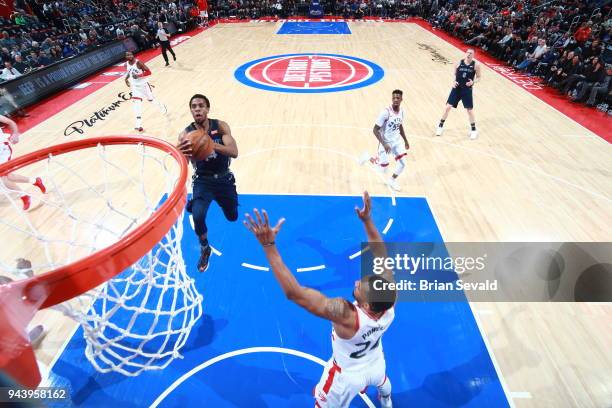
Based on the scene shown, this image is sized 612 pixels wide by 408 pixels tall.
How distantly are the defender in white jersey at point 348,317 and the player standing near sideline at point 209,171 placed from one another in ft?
6.23

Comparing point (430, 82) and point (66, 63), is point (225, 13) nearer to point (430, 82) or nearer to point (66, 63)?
point (66, 63)

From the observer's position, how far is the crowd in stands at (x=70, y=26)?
12.9 m

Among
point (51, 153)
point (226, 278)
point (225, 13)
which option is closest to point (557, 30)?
point (226, 278)

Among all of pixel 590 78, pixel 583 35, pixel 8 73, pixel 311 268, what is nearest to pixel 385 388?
pixel 311 268

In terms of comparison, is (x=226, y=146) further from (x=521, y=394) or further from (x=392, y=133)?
(x=521, y=394)

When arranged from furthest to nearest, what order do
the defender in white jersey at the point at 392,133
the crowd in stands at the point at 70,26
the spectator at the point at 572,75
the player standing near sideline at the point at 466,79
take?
the crowd in stands at the point at 70,26, the spectator at the point at 572,75, the player standing near sideline at the point at 466,79, the defender in white jersey at the point at 392,133

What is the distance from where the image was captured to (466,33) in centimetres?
1848

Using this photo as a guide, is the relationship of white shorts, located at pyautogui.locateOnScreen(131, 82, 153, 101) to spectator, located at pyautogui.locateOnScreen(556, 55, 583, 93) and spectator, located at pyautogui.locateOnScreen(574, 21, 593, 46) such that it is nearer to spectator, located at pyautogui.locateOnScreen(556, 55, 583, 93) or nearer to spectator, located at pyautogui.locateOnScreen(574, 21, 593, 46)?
spectator, located at pyautogui.locateOnScreen(556, 55, 583, 93)

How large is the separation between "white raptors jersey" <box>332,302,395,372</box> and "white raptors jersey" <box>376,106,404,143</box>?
157 inches

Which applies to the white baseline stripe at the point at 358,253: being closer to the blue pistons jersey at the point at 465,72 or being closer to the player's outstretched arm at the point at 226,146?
the player's outstretched arm at the point at 226,146

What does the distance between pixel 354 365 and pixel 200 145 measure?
2624 millimetres

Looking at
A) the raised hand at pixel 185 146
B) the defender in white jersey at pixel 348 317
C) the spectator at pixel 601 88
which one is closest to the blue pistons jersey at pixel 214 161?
the raised hand at pixel 185 146

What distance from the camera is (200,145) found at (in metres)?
3.68

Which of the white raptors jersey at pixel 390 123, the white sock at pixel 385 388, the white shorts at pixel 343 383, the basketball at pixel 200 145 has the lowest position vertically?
the white sock at pixel 385 388
